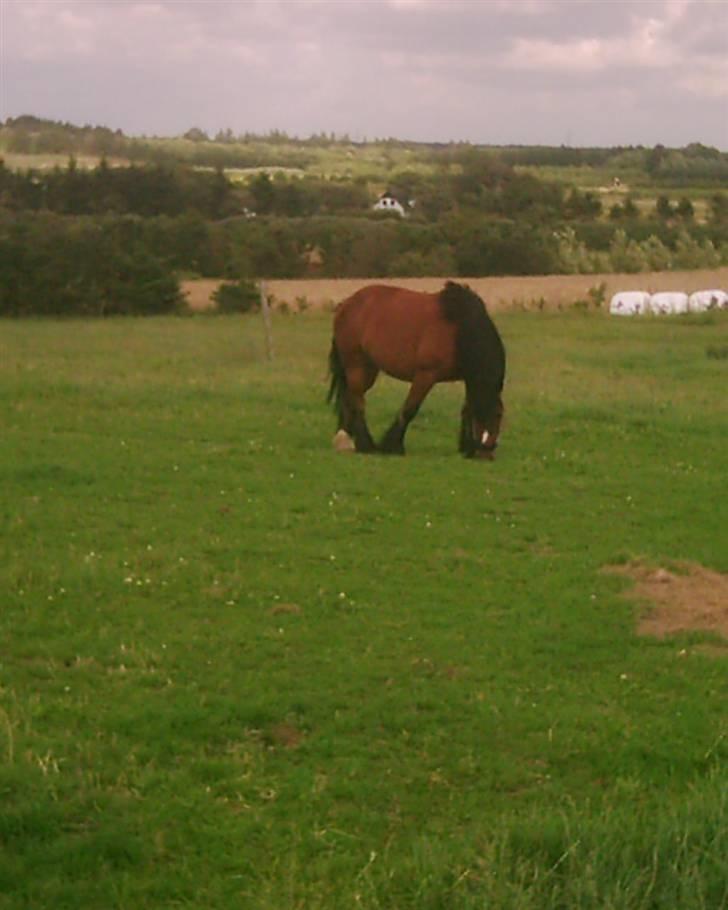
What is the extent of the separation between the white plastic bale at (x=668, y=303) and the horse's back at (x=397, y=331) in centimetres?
2171

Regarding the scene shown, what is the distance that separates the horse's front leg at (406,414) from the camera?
12.2 metres

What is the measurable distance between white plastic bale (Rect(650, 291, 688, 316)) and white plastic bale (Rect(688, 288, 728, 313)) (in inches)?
7.8

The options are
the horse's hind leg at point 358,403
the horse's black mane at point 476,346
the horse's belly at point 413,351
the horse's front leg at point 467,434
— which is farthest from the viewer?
the horse's hind leg at point 358,403

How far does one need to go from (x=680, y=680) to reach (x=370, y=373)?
680 centimetres

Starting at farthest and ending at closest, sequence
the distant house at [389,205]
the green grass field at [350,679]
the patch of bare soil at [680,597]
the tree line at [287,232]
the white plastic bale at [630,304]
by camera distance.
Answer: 1. the distant house at [389,205]
2. the white plastic bale at [630,304]
3. the tree line at [287,232]
4. the patch of bare soil at [680,597]
5. the green grass field at [350,679]

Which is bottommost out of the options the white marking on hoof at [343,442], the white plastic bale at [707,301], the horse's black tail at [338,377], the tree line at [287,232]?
the white marking on hoof at [343,442]

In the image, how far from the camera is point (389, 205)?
198 ft

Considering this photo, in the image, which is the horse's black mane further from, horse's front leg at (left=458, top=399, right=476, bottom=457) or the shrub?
the shrub

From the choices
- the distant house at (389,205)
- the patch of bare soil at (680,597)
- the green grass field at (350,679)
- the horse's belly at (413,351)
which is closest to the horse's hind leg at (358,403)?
the horse's belly at (413,351)

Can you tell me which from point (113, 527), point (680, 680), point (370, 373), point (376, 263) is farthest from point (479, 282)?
point (680, 680)

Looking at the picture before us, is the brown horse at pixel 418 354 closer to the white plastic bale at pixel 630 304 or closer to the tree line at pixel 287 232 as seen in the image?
the tree line at pixel 287 232

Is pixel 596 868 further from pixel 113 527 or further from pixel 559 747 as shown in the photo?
pixel 113 527

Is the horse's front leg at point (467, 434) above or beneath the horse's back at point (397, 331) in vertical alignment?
beneath

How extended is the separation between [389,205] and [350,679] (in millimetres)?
55602
